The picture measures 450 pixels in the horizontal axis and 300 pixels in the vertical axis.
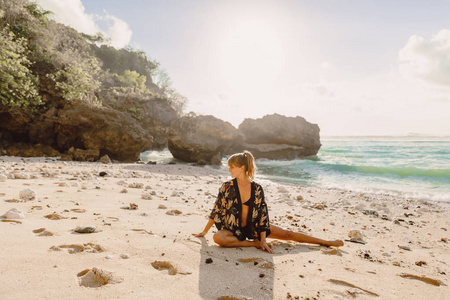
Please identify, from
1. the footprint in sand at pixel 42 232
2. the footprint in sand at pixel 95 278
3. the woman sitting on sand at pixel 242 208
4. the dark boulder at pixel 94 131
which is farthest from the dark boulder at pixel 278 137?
the footprint in sand at pixel 95 278

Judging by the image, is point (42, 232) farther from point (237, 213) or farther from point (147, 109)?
point (147, 109)

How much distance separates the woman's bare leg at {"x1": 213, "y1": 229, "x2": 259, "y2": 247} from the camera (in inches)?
131

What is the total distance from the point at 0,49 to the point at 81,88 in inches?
158

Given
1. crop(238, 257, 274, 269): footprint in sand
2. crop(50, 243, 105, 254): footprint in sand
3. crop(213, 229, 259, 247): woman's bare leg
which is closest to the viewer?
crop(50, 243, 105, 254): footprint in sand

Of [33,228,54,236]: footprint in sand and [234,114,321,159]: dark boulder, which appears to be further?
[234,114,321,159]: dark boulder

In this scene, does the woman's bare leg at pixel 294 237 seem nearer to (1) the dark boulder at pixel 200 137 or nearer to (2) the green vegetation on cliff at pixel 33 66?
(2) the green vegetation on cliff at pixel 33 66

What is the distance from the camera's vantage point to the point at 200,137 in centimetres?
1989

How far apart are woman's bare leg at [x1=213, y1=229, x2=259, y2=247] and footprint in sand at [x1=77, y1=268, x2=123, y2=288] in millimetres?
1487

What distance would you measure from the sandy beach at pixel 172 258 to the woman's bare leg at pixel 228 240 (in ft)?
0.30

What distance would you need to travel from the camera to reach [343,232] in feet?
15.9

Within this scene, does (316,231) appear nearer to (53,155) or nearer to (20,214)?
(20,214)

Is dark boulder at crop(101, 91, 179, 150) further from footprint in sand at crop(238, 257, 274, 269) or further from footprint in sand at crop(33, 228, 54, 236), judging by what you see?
footprint in sand at crop(238, 257, 274, 269)

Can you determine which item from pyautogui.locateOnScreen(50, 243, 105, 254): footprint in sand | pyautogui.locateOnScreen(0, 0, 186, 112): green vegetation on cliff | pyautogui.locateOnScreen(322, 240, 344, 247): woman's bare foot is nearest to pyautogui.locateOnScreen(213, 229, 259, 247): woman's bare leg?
pyautogui.locateOnScreen(322, 240, 344, 247): woman's bare foot

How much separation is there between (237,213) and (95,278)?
6.50 ft
